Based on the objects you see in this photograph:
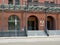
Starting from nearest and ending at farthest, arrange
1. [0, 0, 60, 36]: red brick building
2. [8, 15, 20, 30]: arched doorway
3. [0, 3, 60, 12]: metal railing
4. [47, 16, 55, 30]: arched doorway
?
1. [0, 3, 60, 12]: metal railing
2. [0, 0, 60, 36]: red brick building
3. [8, 15, 20, 30]: arched doorway
4. [47, 16, 55, 30]: arched doorway

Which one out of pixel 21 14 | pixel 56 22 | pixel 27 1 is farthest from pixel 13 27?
pixel 56 22

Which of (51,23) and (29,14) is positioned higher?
(29,14)

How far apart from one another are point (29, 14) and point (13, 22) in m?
4.11

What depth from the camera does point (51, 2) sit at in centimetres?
4031

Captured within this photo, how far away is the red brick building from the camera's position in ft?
117

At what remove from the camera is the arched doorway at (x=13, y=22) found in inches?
1483

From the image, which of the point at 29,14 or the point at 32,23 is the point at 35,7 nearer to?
the point at 29,14

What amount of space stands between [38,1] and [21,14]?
5.29m

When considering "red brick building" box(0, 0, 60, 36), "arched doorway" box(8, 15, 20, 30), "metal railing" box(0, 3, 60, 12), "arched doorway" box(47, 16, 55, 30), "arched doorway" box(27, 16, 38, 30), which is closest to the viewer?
"metal railing" box(0, 3, 60, 12)

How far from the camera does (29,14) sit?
38.3 metres

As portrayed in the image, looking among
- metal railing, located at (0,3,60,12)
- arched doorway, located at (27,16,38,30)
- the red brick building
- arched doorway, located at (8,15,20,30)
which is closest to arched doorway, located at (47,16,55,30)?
the red brick building

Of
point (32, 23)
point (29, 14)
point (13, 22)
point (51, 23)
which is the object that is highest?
point (29, 14)

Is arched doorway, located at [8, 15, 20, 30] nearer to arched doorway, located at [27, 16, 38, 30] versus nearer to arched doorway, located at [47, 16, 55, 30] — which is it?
arched doorway, located at [27, 16, 38, 30]

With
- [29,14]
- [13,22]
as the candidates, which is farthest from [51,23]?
[13,22]
